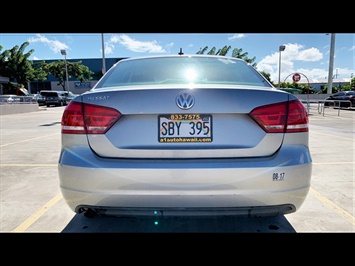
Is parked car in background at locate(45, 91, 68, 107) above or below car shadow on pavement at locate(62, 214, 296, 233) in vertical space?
above

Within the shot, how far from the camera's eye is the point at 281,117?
1850 millimetres

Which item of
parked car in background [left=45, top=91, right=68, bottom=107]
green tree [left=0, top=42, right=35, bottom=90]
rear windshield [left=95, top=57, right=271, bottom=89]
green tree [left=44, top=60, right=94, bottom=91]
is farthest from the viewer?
green tree [left=44, top=60, right=94, bottom=91]

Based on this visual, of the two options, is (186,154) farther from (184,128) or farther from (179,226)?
(179,226)

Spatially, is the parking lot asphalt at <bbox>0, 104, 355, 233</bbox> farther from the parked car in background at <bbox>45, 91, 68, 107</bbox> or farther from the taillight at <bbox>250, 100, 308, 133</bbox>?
the parked car in background at <bbox>45, 91, 68, 107</bbox>

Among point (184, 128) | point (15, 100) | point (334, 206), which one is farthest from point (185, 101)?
point (15, 100)

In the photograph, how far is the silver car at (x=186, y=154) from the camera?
1757mm

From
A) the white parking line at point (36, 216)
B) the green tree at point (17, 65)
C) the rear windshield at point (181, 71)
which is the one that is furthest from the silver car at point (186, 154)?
the green tree at point (17, 65)

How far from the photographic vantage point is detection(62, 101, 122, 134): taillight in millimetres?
1820

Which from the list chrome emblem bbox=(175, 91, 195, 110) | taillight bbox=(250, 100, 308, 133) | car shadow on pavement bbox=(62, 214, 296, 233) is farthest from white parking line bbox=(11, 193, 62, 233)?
taillight bbox=(250, 100, 308, 133)

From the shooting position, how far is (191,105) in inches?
70.5

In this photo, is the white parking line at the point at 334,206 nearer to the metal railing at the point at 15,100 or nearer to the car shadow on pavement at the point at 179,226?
the car shadow on pavement at the point at 179,226

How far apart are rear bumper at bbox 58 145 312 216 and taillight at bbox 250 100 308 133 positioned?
0.56ft
